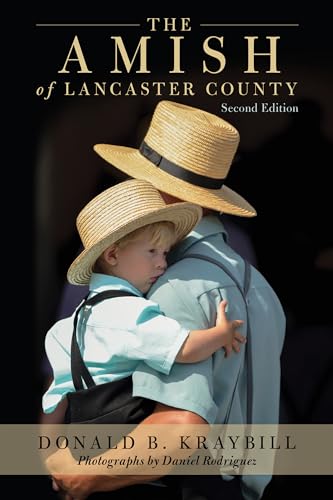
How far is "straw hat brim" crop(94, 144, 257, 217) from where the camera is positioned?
130 inches

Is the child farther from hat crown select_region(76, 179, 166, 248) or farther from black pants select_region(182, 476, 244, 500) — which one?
black pants select_region(182, 476, 244, 500)

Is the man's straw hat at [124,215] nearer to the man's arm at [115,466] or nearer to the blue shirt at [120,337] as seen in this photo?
the blue shirt at [120,337]

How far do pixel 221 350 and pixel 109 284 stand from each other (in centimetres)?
35

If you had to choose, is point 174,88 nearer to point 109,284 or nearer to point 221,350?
point 109,284

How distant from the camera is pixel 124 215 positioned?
318 cm

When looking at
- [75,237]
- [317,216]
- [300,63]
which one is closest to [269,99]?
[300,63]

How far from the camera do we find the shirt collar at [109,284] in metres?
3.20

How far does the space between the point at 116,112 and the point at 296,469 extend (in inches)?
50.9

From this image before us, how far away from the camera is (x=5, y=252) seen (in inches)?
155

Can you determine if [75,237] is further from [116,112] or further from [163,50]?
[163,50]

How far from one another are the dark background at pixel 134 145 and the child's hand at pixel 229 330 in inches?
26.6

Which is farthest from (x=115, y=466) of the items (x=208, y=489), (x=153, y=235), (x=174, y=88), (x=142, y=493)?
(x=174, y=88)

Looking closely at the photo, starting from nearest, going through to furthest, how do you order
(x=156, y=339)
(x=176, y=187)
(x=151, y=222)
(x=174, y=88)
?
1. (x=156, y=339)
2. (x=151, y=222)
3. (x=176, y=187)
4. (x=174, y=88)

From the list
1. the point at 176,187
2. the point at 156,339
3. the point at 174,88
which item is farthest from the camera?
the point at 174,88
